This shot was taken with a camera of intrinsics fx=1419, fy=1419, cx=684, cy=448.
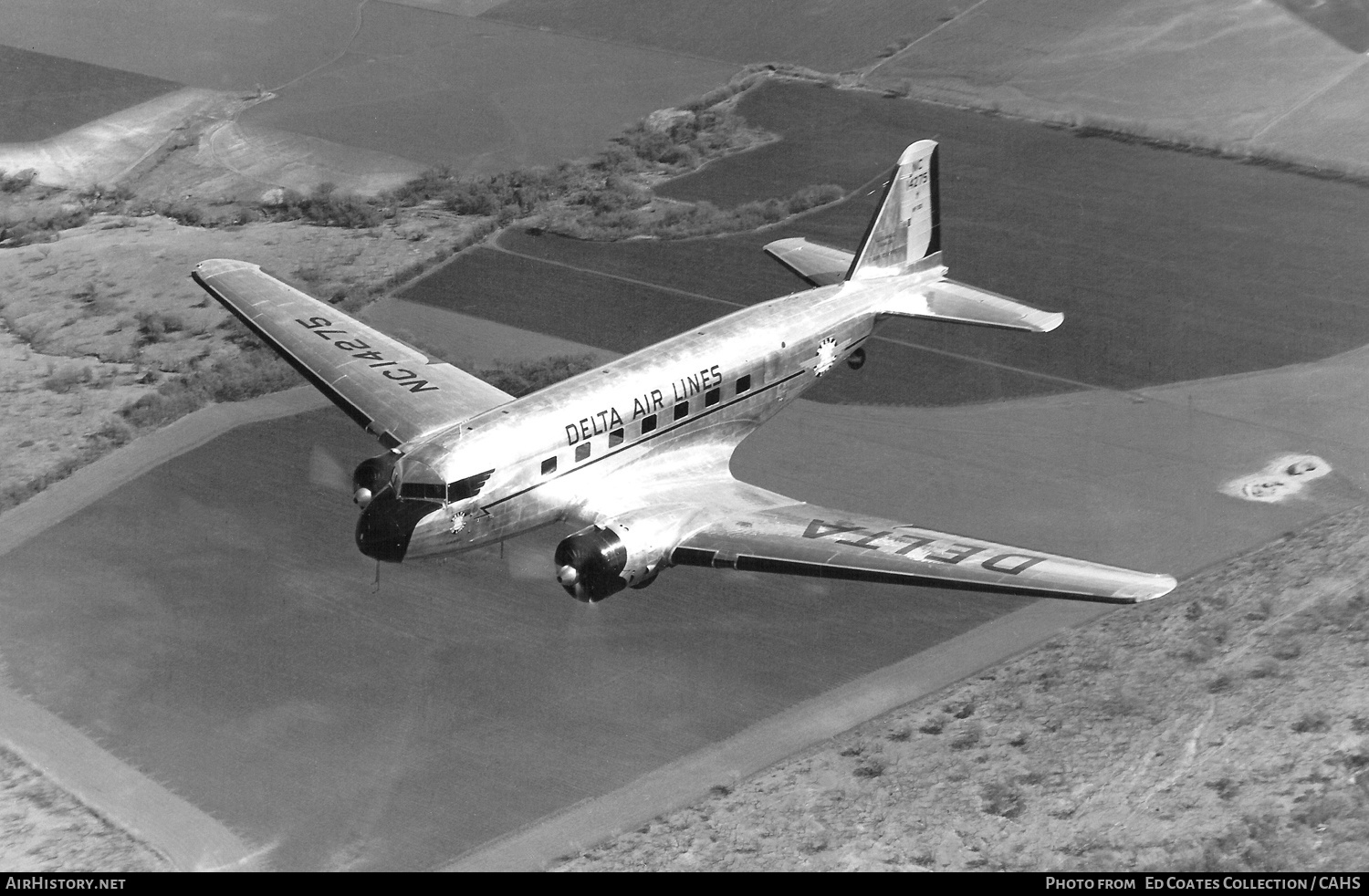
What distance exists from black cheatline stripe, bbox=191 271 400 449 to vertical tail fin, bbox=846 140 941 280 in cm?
1362

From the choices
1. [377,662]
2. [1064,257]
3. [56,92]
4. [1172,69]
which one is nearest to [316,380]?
[377,662]

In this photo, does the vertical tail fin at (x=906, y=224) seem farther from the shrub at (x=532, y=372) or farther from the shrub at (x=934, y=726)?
the shrub at (x=934, y=726)

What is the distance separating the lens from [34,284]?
164 feet

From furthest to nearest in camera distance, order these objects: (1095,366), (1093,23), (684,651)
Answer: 1. (1093,23)
2. (1095,366)
3. (684,651)

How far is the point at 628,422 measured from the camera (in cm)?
3372

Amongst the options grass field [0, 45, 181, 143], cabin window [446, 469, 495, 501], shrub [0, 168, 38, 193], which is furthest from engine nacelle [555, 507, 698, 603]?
grass field [0, 45, 181, 143]

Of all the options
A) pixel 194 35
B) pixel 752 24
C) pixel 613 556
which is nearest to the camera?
pixel 613 556

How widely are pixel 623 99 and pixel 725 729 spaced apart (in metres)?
40.7

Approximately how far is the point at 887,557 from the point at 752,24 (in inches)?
1847

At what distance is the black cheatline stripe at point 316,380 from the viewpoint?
115 feet

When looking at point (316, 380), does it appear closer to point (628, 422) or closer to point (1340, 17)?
point (628, 422)

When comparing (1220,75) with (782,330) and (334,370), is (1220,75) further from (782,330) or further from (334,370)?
(334,370)

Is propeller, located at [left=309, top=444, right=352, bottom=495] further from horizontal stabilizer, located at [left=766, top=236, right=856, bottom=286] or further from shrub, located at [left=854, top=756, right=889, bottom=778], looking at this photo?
shrub, located at [left=854, top=756, right=889, bottom=778]

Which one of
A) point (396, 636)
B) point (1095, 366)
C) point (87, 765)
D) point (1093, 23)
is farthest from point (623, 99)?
point (87, 765)
